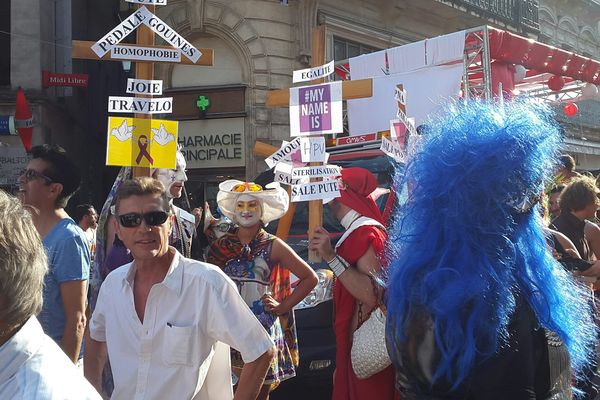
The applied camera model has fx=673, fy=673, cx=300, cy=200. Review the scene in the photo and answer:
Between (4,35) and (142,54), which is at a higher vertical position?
(4,35)

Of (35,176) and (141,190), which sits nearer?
(141,190)

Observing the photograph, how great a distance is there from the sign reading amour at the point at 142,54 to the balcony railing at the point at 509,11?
15601 millimetres

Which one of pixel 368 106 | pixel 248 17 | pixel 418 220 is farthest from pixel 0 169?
pixel 418 220

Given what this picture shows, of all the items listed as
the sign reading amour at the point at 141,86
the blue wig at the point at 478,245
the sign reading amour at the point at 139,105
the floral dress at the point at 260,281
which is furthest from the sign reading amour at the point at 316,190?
the blue wig at the point at 478,245

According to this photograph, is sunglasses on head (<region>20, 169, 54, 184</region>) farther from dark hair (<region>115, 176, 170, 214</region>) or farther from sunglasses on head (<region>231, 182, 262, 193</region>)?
sunglasses on head (<region>231, 182, 262, 193</region>)

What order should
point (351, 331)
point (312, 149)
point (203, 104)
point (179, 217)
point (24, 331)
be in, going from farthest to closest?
1. point (203, 104)
2. point (312, 149)
3. point (179, 217)
4. point (351, 331)
5. point (24, 331)

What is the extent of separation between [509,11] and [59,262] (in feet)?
66.9

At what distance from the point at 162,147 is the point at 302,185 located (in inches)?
43.5

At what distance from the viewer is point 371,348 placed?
3.32 meters

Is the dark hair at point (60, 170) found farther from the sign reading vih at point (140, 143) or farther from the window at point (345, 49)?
the window at point (345, 49)

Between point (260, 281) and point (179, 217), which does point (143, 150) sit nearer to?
point (179, 217)

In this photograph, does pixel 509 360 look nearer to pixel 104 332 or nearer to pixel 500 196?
pixel 500 196

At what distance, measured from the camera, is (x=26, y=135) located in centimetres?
1402

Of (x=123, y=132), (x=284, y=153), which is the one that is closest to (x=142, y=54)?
(x=123, y=132)
